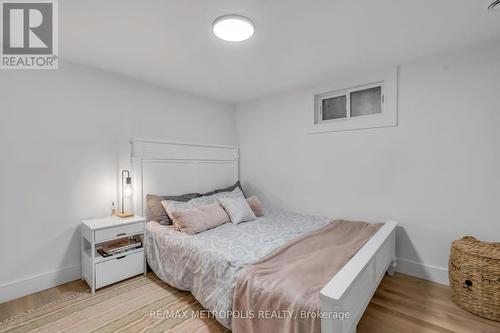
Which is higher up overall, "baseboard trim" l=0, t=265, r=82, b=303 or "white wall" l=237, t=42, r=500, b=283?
"white wall" l=237, t=42, r=500, b=283

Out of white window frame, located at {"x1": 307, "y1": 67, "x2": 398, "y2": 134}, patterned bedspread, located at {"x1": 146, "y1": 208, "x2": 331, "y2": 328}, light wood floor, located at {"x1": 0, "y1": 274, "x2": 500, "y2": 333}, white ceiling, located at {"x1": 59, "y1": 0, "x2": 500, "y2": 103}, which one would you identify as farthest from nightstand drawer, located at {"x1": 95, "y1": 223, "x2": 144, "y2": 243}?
white window frame, located at {"x1": 307, "y1": 67, "x2": 398, "y2": 134}

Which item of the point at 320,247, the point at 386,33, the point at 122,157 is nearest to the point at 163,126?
the point at 122,157

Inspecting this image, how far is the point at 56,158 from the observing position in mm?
2344

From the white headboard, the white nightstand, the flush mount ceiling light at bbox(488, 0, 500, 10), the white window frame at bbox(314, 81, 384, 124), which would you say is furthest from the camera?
the white headboard

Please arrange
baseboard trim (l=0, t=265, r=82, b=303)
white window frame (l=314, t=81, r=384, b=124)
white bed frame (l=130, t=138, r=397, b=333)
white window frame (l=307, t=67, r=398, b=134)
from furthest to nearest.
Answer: white window frame (l=314, t=81, r=384, b=124) < white window frame (l=307, t=67, r=398, b=134) < baseboard trim (l=0, t=265, r=82, b=303) < white bed frame (l=130, t=138, r=397, b=333)

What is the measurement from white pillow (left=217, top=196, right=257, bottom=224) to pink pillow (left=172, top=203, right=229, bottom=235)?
10 centimetres

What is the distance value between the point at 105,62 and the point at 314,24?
7.03ft

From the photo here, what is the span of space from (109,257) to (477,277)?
3.28 m

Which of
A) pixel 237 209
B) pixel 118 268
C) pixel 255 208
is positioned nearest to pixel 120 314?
pixel 118 268

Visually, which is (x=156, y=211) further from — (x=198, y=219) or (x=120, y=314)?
(x=120, y=314)

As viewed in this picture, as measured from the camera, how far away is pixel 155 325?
179 centimetres

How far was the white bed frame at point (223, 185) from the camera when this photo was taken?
4.02 ft

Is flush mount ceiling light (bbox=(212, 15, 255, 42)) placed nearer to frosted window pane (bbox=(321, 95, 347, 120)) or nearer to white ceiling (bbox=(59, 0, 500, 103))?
white ceiling (bbox=(59, 0, 500, 103))

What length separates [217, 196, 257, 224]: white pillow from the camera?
2.76 m
